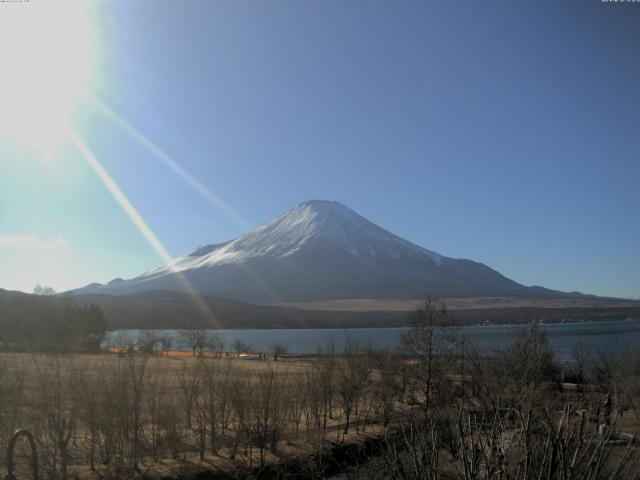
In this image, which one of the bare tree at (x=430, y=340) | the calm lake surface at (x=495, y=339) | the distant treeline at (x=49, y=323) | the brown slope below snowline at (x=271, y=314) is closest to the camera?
the bare tree at (x=430, y=340)

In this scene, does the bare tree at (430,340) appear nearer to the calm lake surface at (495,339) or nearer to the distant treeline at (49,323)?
the calm lake surface at (495,339)

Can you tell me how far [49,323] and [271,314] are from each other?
107891 mm

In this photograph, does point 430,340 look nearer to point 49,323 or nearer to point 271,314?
point 49,323

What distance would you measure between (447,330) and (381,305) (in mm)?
158871

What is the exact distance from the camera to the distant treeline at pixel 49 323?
163ft

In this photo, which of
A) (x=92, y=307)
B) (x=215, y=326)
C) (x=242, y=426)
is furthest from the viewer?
(x=215, y=326)

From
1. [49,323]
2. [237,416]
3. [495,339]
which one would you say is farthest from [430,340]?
[495,339]

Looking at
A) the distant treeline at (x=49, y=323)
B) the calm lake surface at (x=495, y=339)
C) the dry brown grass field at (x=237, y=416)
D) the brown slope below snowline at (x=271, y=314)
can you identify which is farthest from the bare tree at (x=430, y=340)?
the brown slope below snowline at (x=271, y=314)

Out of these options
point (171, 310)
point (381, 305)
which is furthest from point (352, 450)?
point (381, 305)

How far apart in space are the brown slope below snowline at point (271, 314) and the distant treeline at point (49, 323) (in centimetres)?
6760

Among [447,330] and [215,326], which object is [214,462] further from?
[215,326]

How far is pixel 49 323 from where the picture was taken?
55000mm

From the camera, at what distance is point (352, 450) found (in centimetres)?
1836

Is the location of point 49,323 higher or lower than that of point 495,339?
higher
